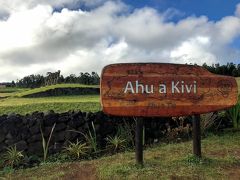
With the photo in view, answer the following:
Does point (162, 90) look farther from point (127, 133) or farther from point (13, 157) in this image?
point (13, 157)

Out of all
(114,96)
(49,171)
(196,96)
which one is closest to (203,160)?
(196,96)

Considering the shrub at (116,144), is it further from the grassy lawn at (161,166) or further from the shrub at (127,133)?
the grassy lawn at (161,166)

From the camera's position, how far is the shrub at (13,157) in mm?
10391

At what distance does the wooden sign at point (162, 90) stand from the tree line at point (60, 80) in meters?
23.9

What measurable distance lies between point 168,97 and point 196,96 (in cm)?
59

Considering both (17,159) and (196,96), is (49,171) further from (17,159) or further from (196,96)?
(196,96)

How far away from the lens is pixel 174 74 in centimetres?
884

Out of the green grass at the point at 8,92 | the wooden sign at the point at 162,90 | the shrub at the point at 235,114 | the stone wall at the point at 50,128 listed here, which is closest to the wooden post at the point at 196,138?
the wooden sign at the point at 162,90

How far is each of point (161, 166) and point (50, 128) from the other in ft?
12.2

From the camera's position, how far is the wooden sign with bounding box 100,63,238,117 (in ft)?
27.7

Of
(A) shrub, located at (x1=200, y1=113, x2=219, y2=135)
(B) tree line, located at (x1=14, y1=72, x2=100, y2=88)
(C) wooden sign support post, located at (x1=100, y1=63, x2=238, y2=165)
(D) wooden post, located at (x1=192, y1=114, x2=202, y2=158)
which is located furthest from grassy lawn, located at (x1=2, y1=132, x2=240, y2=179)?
(B) tree line, located at (x1=14, y1=72, x2=100, y2=88)

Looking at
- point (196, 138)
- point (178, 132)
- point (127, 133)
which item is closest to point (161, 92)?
point (196, 138)

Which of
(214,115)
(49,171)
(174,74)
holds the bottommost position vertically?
(49,171)

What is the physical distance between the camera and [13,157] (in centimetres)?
1053
